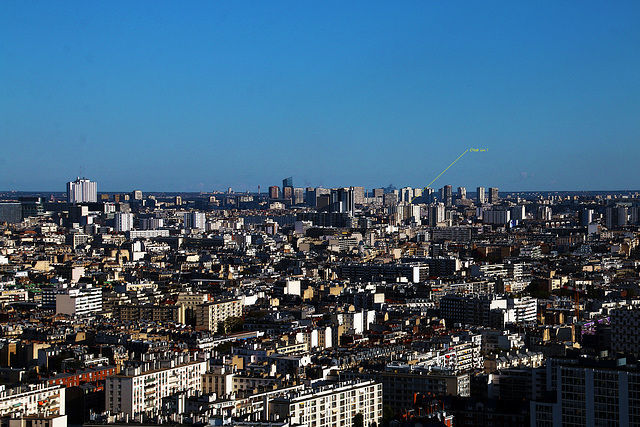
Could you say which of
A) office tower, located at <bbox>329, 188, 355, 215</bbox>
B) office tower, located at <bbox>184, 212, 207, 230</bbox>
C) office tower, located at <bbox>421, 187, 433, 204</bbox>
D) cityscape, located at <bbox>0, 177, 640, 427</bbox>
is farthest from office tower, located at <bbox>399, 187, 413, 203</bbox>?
cityscape, located at <bbox>0, 177, 640, 427</bbox>

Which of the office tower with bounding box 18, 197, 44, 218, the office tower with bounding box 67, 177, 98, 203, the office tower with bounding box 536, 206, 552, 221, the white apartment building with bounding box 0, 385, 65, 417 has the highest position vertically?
the office tower with bounding box 67, 177, 98, 203

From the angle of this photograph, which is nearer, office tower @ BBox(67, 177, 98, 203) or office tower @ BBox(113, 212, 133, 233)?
office tower @ BBox(113, 212, 133, 233)

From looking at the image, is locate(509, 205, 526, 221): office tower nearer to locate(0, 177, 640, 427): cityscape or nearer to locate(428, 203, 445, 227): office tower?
locate(428, 203, 445, 227): office tower

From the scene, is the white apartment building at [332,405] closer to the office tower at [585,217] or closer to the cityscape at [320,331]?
the cityscape at [320,331]

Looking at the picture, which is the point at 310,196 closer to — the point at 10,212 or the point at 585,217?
the point at 10,212

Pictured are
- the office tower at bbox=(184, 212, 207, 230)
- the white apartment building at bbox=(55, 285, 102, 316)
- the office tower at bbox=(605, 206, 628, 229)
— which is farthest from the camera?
the office tower at bbox=(184, 212, 207, 230)

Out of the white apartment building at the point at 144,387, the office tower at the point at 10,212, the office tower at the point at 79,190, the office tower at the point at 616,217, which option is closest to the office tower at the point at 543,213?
the office tower at the point at 616,217

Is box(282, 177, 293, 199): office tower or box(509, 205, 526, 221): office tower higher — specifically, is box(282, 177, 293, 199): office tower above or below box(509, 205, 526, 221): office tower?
above

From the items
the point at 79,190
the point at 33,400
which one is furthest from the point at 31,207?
the point at 33,400
